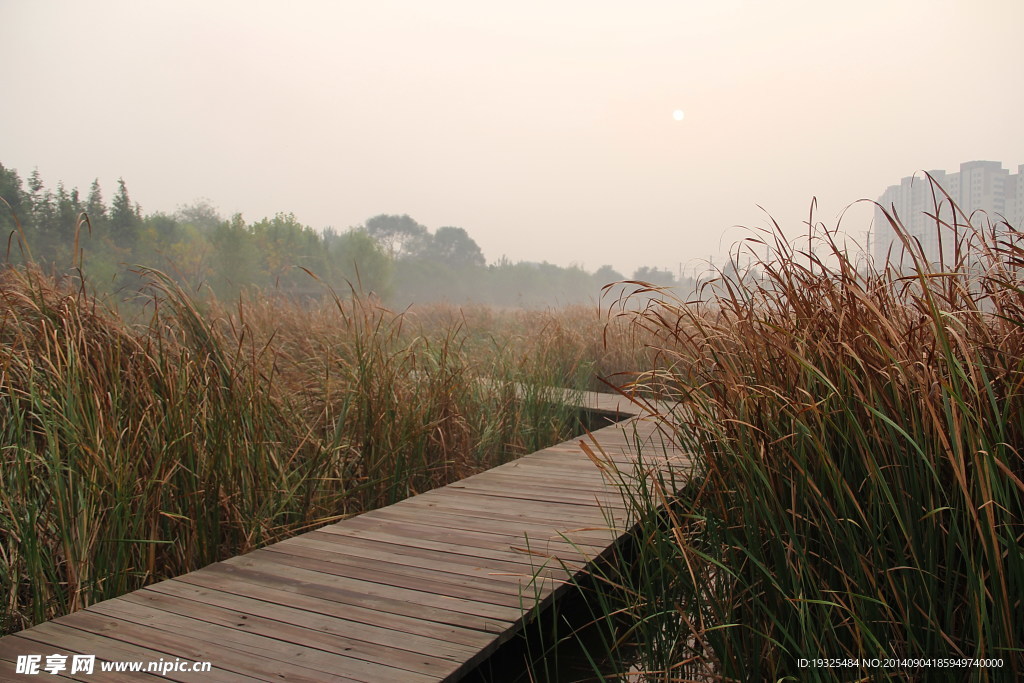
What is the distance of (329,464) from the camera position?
2594mm

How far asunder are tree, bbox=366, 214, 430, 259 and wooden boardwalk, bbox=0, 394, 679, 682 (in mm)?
57380

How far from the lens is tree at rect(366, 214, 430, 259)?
2314 inches

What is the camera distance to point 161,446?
206 centimetres

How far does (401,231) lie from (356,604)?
2333 inches

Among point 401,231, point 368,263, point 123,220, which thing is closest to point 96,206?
point 123,220

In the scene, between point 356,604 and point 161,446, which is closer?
point 356,604

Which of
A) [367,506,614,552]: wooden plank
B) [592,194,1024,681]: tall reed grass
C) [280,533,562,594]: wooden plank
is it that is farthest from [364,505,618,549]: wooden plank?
[592,194,1024,681]: tall reed grass

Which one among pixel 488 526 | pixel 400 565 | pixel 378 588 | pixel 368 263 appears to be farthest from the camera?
pixel 368 263

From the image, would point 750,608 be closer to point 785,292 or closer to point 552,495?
point 785,292

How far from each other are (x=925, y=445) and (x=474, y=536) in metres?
1.37

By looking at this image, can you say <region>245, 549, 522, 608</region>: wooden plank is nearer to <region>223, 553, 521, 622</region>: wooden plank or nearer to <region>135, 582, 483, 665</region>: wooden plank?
<region>223, 553, 521, 622</region>: wooden plank

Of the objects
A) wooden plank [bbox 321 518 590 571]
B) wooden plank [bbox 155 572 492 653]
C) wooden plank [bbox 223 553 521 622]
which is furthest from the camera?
wooden plank [bbox 321 518 590 571]

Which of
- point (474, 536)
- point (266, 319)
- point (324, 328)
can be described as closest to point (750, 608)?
point (474, 536)

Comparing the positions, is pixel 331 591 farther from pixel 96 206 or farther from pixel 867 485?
pixel 96 206
